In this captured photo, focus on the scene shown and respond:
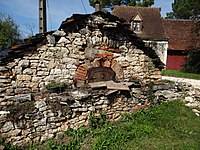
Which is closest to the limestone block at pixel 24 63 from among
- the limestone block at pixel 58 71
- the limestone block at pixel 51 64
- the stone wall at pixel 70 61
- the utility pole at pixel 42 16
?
the stone wall at pixel 70 61

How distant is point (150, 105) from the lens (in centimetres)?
643

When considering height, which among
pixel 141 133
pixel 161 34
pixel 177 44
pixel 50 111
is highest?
pixel 161 34

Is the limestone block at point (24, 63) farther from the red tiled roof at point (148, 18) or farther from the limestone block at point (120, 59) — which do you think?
the red tiled roof at point (148, 18)

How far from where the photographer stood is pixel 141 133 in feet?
15.9

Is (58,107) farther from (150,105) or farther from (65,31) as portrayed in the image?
(150,105)

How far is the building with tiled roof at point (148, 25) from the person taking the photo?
60.9 ft

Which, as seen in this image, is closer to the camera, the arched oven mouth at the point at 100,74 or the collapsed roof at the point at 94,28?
the collapsed roof at the point at 94,28

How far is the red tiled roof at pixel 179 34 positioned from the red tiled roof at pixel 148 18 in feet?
4.61

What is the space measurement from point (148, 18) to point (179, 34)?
3892mm

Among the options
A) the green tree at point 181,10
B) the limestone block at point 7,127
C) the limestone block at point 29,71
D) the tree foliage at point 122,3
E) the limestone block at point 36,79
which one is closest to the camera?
the limestone block at point 7,127

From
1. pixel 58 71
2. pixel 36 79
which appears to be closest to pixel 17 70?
pixel 36 79

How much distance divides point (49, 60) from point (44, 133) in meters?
2.11

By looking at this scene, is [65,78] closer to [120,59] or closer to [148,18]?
[120,59]

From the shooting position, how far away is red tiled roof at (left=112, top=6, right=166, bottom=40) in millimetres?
18812
